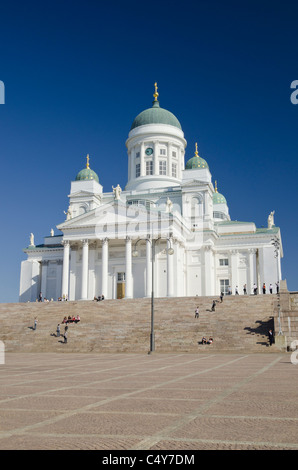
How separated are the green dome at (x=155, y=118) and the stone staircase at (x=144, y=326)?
34.0 metres

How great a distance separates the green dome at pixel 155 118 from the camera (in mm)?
69500

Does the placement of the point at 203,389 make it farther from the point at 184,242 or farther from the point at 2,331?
the point at 184,242

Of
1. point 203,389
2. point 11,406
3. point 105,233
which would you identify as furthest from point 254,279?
point 11,406

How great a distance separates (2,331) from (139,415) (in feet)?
101

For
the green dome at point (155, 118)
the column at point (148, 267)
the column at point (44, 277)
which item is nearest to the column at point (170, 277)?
the column at point (148, 267)

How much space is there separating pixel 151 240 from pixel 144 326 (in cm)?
1806

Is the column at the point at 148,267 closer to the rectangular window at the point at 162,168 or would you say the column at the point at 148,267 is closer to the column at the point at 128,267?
the column at the point at 128,267

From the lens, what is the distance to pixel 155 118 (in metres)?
69.6

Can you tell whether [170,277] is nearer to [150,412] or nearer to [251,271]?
[251,271]

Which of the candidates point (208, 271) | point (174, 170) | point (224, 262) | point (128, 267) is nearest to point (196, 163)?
point (174, 170)

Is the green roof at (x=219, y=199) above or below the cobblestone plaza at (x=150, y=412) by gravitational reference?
above

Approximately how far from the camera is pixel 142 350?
100 feet

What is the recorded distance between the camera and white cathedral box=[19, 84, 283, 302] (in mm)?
52906

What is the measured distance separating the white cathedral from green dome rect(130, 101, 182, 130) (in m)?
0.16
